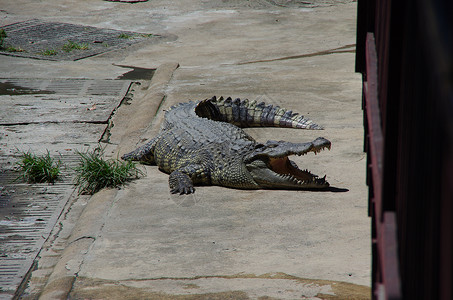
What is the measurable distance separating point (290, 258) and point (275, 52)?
8018mm

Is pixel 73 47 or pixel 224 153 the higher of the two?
pixel 224 153

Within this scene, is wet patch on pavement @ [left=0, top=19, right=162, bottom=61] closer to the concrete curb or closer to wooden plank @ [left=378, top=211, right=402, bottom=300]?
the concrete curb

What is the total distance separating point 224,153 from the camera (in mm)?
6312

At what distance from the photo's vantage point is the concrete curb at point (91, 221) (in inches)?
168

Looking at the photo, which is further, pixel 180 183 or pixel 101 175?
pixel 101 175

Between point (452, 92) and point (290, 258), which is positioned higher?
point (452, 92)

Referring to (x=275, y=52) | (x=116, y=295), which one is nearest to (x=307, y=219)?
(x=116, y=295)

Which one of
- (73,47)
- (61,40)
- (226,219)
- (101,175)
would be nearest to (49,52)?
(73,47)

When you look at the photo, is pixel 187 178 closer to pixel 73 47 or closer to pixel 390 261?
pixel 390 261

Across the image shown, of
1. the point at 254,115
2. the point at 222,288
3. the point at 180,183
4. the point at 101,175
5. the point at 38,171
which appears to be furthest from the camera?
the point at 254,115

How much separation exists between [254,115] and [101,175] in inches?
93.0

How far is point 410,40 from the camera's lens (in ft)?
5.69

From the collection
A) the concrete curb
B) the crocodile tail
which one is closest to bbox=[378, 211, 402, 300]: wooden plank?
the concrete curb

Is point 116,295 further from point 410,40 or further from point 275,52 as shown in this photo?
point 275,52
